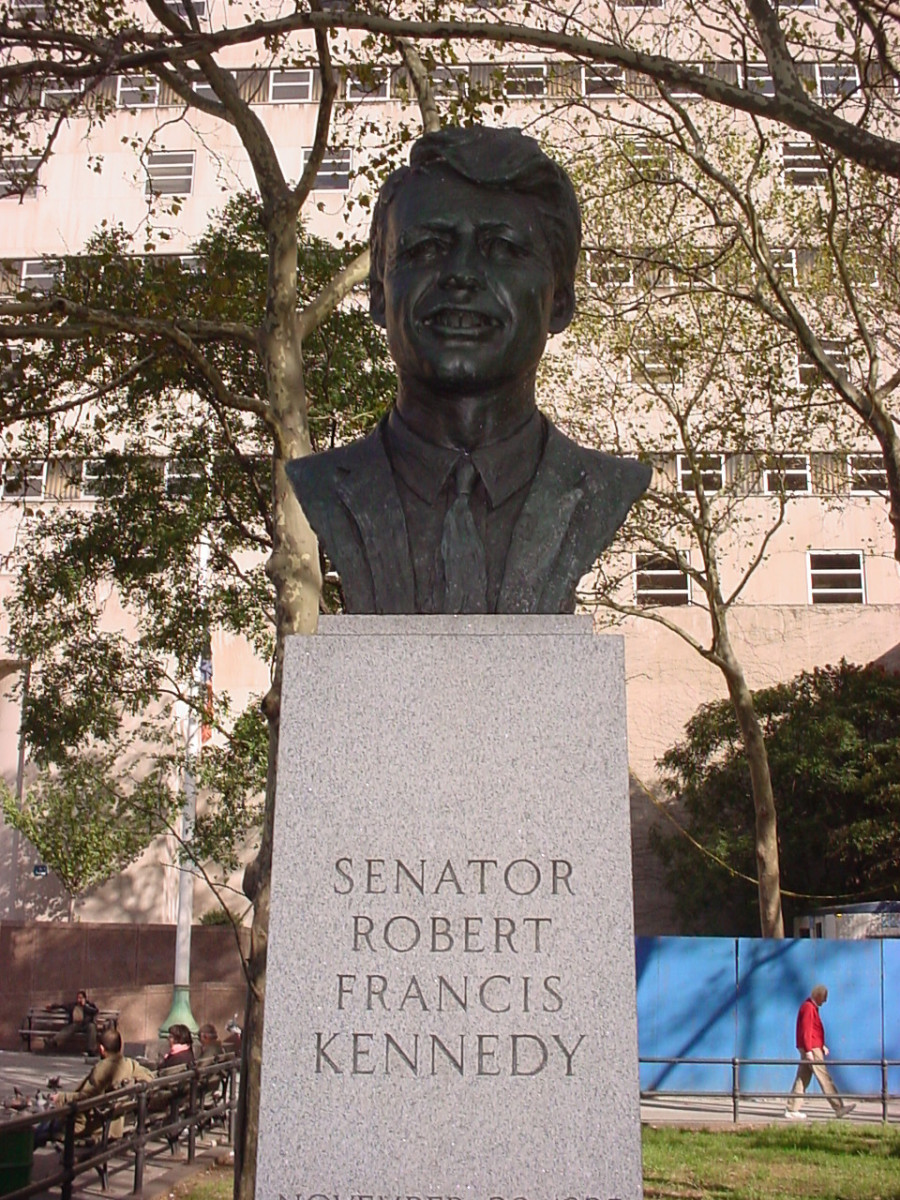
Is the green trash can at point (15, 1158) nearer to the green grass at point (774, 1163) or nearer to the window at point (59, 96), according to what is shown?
the green grass at point (774, 1163)

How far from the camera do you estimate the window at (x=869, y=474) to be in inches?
660

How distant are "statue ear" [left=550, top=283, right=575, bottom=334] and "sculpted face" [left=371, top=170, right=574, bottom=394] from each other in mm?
264

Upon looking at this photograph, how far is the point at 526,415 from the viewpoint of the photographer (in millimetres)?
4641

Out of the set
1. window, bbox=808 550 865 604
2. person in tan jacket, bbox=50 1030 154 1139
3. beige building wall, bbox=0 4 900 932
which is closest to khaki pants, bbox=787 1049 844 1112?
person in tan jacket, bbox=50 1030 154 1139

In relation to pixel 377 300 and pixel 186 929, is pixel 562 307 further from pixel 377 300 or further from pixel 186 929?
pixel 186 929

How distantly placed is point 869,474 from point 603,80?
33.9 feet

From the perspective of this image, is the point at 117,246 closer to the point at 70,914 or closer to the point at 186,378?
the point at 186,378

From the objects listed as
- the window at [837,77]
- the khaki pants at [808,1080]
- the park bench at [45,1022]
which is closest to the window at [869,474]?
the window at [837,77]

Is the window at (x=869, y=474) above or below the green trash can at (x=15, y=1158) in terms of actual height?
above

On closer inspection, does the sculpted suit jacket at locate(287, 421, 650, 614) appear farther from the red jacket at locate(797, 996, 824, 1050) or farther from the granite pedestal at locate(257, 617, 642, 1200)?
the red jacket at locate(797, 996, 824, 1050)

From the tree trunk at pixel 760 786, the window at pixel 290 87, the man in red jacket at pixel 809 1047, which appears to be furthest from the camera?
the window at pixel 290 87

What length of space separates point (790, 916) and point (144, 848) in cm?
1371

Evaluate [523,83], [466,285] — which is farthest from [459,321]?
[523,83]

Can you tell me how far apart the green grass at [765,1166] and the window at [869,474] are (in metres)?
6.40
